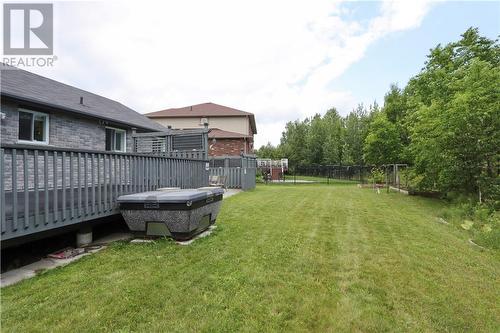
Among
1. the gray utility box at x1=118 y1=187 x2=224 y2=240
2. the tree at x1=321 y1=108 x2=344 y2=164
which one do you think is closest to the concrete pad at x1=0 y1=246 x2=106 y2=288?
the gray utility box at x1=118 y1=187 x2=224 y2=240

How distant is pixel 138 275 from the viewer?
11.1ft

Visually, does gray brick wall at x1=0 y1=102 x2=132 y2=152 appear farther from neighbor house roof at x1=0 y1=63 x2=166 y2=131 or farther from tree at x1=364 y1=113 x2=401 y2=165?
tree at x1=364 y1=113 x2=401 y2=165

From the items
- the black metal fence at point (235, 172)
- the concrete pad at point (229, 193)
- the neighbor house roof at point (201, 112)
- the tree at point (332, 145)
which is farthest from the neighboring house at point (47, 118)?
the tree at point (332, 145)

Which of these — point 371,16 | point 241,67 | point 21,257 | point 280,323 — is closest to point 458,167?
point 371,16

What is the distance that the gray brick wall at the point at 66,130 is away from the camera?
725 centimetres

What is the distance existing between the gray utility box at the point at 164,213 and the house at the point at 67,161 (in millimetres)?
429

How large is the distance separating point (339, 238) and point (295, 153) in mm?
36445

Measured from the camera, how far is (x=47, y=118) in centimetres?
844

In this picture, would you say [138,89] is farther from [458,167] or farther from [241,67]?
[458,167]

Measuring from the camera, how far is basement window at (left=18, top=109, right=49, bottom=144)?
305 inches

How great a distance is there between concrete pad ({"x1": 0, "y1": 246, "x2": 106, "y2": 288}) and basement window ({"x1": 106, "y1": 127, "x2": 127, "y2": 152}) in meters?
7.64

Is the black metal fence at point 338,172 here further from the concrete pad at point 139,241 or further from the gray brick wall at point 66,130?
the concrete pad at point 139,241

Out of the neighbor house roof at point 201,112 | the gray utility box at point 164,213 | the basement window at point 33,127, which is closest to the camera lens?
the gray utility box at point 164,213

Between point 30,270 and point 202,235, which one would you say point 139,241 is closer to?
point 202,235
